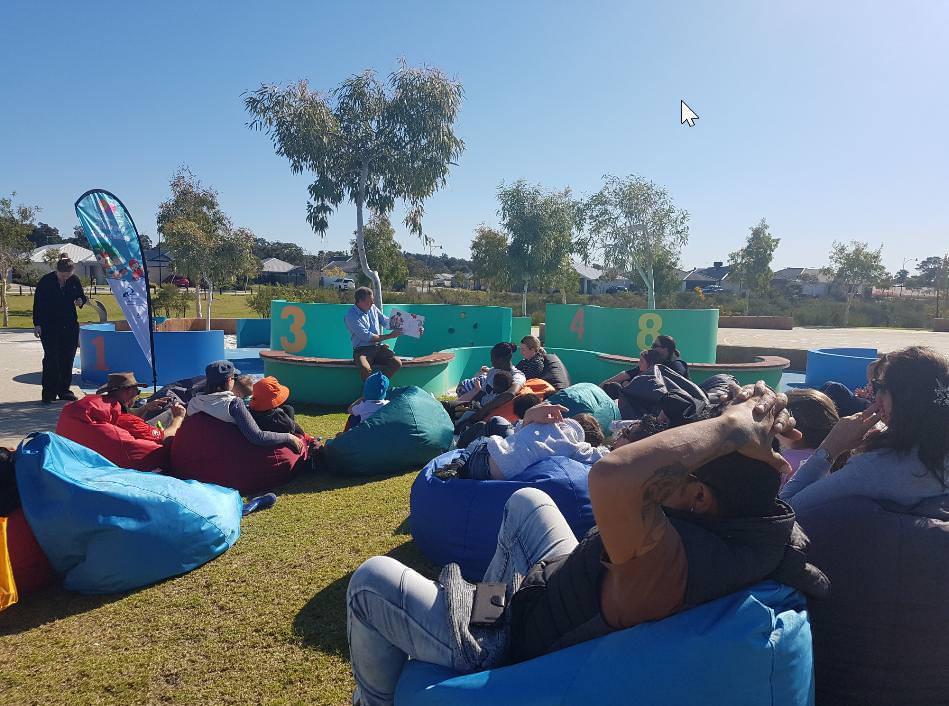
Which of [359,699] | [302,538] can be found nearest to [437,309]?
[302,538]

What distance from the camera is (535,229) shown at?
2564 cm

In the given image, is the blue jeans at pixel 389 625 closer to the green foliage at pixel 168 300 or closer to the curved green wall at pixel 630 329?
the curved green wall at pixel 630 329

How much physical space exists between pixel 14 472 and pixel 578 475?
3128mm

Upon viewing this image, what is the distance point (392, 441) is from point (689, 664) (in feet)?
13.4

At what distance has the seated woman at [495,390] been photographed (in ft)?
19.6

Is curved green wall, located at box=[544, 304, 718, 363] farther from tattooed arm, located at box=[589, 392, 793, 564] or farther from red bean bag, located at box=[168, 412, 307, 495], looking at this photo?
tattooed arm, located at box=[589, 392, 793, 564]

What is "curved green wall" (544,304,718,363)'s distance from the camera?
42.4 feet

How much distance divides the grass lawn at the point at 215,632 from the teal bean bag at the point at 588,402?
2.25 meters

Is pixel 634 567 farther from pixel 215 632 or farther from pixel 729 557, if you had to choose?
pixel 215 632

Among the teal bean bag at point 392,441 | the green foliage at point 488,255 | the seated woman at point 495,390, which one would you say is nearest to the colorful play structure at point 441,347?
the seated woman at point 495,390

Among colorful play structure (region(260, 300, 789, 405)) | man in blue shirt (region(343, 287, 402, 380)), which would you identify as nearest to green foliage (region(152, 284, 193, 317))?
colorful play structure (region(260, 300, 789, 405))

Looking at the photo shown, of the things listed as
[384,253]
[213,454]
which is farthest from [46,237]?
[213,454]

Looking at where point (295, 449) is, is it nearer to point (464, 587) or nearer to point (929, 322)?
point (464, 587)

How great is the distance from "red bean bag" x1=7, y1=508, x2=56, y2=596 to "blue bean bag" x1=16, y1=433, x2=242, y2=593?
0.13ft
